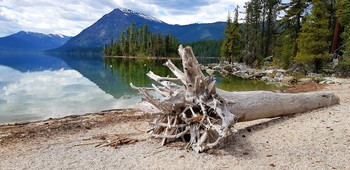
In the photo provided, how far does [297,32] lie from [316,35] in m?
8.98

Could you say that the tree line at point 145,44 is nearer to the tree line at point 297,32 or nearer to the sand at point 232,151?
the tree line at point 297,32

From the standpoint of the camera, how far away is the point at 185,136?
888cm

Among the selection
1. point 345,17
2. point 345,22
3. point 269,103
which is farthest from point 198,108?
point 345,22

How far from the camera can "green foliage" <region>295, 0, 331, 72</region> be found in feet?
98.0

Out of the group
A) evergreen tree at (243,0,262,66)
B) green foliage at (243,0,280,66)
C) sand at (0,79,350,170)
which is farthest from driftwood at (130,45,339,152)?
evergreen tree at (243,0,262,66)

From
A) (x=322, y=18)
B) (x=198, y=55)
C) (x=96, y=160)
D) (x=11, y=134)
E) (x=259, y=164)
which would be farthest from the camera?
(x=198, y=55)

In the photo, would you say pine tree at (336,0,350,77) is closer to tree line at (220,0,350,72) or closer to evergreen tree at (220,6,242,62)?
tree line at (220,0,350,72)

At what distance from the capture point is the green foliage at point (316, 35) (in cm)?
2986

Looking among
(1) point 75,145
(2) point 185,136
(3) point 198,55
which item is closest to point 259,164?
(2) point 185,136

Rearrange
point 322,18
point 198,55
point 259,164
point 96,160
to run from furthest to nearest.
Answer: point 198,55 → point 322,18 → point 96,160 → point 259,164

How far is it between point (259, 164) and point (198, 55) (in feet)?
495

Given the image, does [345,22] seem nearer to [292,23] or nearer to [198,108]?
[292,23]

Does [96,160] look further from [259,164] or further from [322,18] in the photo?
[322,18]

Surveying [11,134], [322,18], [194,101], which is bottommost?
[11,134]
